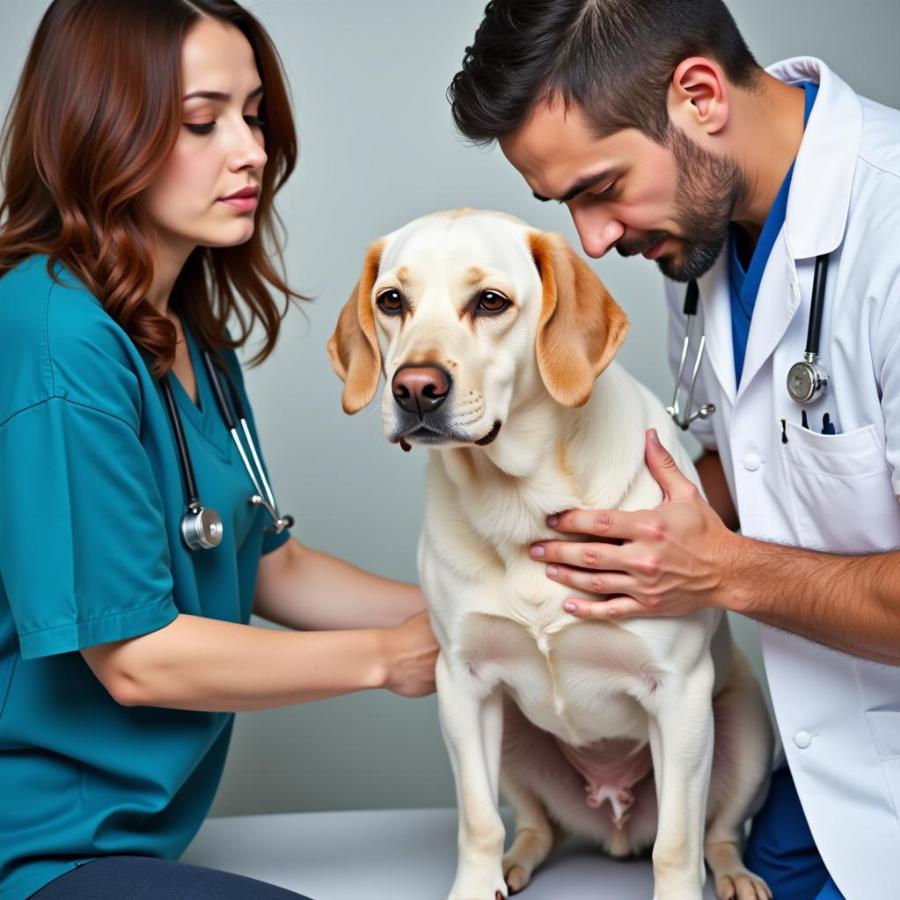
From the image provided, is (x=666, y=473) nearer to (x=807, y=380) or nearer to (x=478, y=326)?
(x=807, y=380)

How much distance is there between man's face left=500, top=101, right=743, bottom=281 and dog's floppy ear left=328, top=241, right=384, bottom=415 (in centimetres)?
34

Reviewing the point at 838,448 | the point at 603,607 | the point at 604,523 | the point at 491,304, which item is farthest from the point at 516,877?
the point at 491,304

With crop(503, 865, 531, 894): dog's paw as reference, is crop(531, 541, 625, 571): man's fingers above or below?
above

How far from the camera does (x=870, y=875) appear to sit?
2188mm

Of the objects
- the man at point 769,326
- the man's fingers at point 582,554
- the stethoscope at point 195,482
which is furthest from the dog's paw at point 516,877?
the stethoscope at point 195,482

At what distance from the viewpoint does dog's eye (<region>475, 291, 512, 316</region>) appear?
2.07m

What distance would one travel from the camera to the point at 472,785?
2.23 meters

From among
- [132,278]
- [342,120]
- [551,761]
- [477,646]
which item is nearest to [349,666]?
[477,646]

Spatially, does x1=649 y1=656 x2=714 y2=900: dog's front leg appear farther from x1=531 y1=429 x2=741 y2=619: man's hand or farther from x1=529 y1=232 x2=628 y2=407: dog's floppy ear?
x1=529 y1=232 x2=628 y2=407: dog's floppy ear

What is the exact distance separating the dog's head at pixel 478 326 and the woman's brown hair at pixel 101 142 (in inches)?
17.0

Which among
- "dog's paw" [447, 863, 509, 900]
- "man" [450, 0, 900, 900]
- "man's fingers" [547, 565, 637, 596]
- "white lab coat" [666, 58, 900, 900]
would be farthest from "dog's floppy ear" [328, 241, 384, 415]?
"dog's paw" [447, 863, 509, 900]

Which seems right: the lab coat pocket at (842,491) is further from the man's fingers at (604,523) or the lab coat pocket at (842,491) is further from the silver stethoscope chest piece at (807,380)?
the man's fingers at (604,523)

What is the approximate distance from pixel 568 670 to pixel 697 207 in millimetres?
869

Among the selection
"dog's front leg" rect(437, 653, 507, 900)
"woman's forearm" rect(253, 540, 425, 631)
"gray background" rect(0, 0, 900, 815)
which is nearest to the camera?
"dog's front leg" rect(437, 653, 507, 900)
